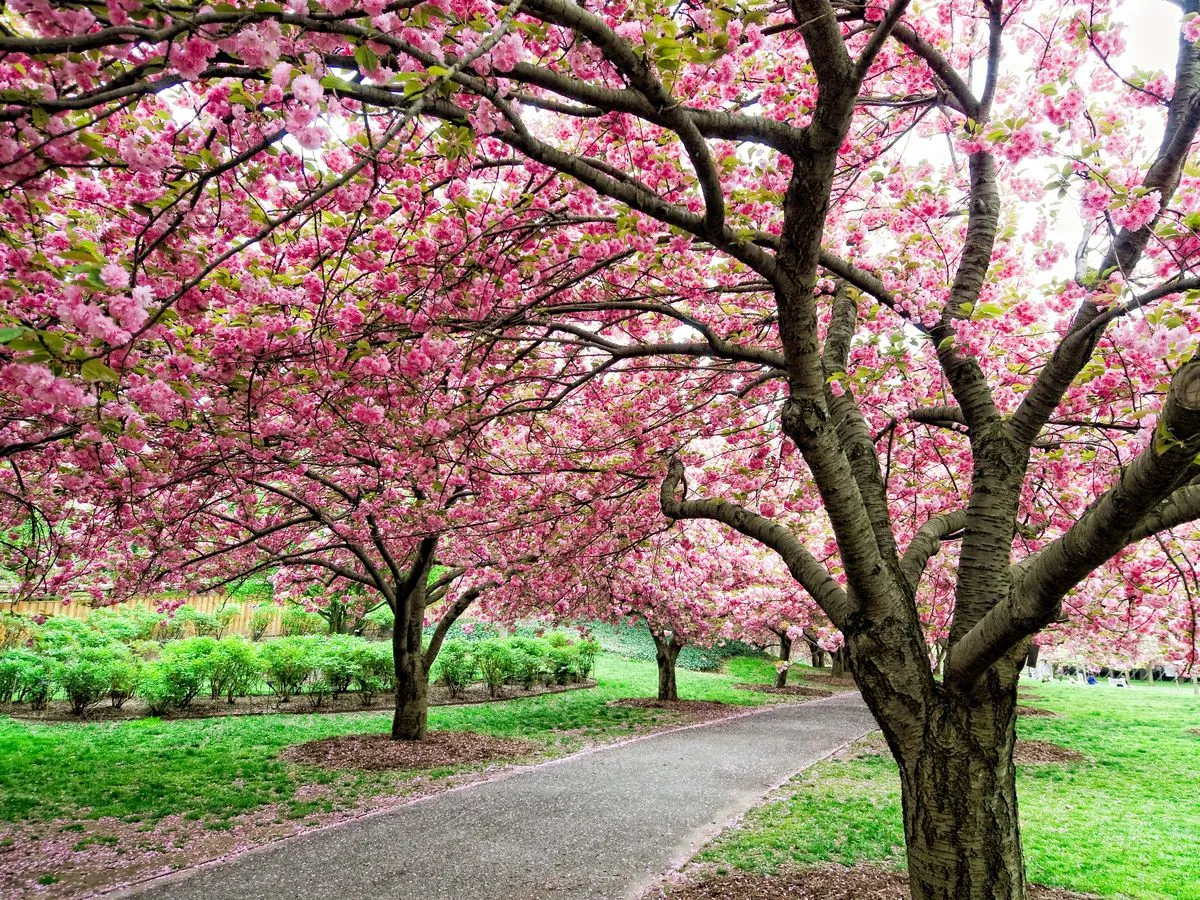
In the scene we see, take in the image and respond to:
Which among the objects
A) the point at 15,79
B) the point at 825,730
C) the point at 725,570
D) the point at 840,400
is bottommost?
the point at 825,730

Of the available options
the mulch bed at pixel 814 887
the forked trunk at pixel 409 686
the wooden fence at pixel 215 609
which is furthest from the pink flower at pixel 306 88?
the wooden fence at pixel 215 609

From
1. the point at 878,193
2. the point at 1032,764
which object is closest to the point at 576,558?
the point at 878,193

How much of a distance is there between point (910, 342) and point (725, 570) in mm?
11219

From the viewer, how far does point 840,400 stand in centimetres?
443

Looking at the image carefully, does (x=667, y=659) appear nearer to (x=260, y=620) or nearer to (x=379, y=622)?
(x=379, y=622)

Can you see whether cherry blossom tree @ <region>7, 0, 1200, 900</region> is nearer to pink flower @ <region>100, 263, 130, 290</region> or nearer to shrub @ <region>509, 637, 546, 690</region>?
pink flower @ <region>100, 263, 130, 290</region>

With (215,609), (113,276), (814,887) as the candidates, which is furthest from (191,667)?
(113,276)

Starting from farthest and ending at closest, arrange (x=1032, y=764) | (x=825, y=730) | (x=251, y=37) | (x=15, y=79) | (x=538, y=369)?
1. (x=825, y=730)
2. (x=1032, y=764)
3. (x=538, y=369)
4. (x=15, y=79)
5. (x=251, y=37)

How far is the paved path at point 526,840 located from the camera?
4801 millimetres

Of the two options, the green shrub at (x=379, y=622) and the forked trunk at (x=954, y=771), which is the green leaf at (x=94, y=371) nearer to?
the forked trunk at (x=954, y=771)

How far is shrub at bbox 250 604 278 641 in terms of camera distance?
19427 millimetres

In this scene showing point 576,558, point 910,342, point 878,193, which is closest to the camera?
point 910,342

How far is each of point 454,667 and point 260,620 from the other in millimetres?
7540

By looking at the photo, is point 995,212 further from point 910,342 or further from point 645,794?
point 645,794
